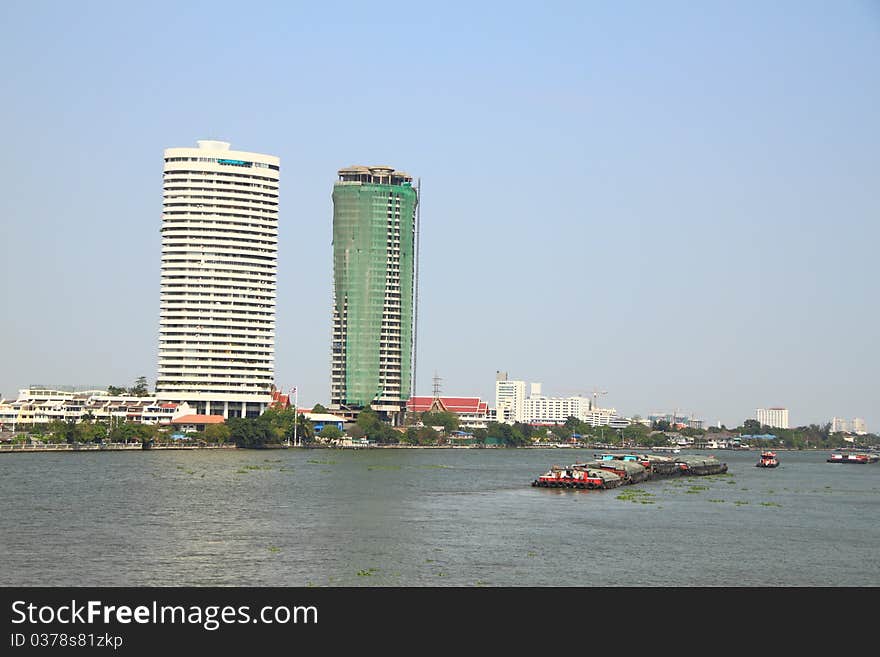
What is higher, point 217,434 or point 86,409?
point 86,409

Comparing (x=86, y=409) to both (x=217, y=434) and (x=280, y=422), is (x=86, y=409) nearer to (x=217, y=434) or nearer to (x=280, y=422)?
(x=217, y=434)

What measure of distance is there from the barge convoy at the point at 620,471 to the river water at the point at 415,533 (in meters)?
2.70

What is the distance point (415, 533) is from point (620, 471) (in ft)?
178

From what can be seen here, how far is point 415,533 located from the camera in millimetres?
54688

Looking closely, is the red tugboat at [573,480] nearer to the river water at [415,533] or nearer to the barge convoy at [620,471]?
the barge convoy at [620,471]

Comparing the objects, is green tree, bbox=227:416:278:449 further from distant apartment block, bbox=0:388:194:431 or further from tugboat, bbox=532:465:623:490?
tugboat, bbox=532:465:623:490

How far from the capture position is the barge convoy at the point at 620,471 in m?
93.0

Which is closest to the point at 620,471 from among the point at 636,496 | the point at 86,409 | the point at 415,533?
the point at 636,496
